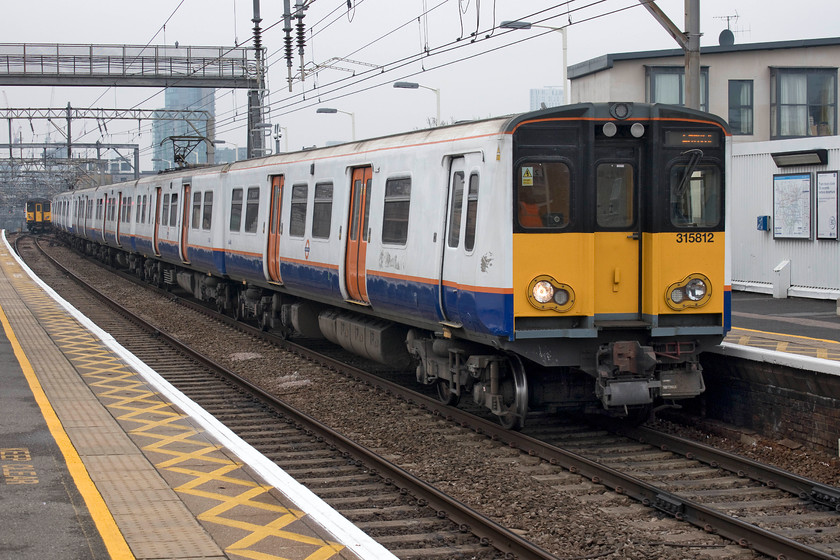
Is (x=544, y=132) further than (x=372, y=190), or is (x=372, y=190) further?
(x=372, y=190)

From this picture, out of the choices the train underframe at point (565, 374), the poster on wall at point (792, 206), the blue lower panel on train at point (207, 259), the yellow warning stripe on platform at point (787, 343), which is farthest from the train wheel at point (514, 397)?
the blue lower panel on train at point (207, 259)

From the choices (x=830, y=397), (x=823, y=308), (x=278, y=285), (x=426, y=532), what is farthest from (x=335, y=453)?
(x=823, y=308)

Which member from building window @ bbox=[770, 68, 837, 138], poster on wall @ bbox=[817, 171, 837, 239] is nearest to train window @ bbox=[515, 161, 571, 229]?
poster on wall @ bbox=[817, 171, 837, 239]

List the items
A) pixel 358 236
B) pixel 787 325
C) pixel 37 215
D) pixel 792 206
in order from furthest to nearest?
pixel 37 215 → pixel 792 206 → pixel 787 325 → pixel 358 236

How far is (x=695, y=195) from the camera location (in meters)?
9.64

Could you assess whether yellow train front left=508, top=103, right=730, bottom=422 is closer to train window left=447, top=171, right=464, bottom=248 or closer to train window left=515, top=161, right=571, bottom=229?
train window left=515, top=161, right=571, bottom=229

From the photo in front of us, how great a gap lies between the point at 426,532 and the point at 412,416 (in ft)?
13.5

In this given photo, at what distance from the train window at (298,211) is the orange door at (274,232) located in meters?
0.69

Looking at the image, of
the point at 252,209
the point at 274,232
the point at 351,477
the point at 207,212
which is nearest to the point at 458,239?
the point at 351,477

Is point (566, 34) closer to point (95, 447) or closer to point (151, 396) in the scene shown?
point (151, 396)

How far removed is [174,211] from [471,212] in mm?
15992

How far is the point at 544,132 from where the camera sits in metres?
9.23

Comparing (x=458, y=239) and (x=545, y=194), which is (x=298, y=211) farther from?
(x=545, y=194)

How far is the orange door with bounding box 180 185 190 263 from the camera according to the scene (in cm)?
2270
